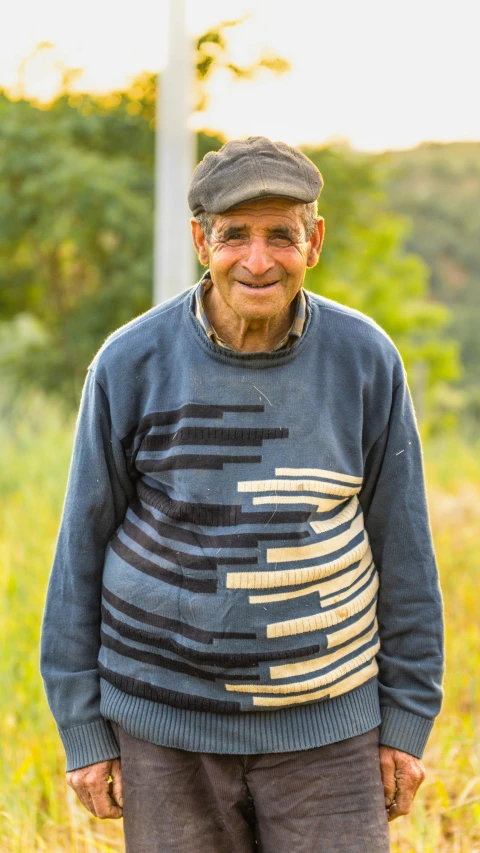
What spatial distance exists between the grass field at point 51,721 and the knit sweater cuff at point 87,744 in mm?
663

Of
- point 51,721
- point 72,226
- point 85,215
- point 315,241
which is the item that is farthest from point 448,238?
point 315,241

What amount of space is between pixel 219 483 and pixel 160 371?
25 centimetres

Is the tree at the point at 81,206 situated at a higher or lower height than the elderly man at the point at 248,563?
higher

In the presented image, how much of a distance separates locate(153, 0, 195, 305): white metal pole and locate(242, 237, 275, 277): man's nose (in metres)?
3.48

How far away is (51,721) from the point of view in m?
3.22

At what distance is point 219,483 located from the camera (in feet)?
5.76

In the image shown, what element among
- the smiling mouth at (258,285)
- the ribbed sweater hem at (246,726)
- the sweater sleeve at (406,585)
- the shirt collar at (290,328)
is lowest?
the ribbed sweater hem at (246,726)

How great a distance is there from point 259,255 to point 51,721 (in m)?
2.09

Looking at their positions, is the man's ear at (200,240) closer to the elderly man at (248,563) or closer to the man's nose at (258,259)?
the elderly man at (248,563)

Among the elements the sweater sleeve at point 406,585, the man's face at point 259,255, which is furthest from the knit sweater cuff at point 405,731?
the man's face at point 259,255

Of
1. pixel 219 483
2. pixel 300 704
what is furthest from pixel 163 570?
pixel 300 704

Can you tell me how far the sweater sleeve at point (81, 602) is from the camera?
1885 millimetres

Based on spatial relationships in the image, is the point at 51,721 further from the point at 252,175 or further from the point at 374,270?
the point at 374,270

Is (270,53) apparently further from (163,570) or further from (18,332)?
(163,570)
